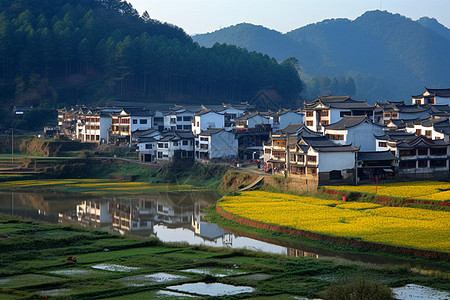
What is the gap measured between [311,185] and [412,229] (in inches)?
590

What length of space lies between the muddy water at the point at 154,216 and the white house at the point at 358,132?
11972mm

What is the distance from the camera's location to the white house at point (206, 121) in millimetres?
71750

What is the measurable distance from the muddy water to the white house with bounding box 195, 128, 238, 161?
8.83 meters

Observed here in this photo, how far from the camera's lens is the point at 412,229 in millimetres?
33469

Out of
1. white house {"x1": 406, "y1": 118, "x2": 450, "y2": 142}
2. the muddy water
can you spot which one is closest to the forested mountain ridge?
the muddy water

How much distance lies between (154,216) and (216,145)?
1984cm

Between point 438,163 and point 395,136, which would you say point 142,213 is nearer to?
point 395,136

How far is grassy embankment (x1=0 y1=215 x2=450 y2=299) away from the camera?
899 inches

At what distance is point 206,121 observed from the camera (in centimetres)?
7212

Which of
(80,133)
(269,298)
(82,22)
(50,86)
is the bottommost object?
(269,298)

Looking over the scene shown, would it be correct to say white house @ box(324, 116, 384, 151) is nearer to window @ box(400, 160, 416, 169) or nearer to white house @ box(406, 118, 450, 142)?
window @ box(400, 160, 416, 169)

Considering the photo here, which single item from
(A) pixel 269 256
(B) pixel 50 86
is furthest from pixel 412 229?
(B) pixel 50 86

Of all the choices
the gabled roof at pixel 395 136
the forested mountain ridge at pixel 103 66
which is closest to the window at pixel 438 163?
the gabled roof at pixel 395 136

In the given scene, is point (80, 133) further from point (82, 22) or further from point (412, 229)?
point (412, 229)
